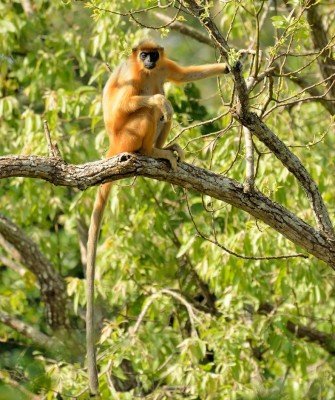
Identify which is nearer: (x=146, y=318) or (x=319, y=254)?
(x=319, y=254)

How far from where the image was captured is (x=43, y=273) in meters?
9.39

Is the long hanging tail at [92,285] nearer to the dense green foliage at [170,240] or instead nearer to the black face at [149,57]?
the dense green foliage at [170,240]

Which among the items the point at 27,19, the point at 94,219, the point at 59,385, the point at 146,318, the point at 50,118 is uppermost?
the point at 27,19

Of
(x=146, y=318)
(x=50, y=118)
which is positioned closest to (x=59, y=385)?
(x=146, y=318)

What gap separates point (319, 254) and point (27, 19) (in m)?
5.98

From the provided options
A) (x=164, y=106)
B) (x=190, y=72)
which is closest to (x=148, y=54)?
(x=190, y=72)

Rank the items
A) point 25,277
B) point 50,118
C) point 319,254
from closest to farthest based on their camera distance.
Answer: point 319,254 < point 50,118 < point 25,277

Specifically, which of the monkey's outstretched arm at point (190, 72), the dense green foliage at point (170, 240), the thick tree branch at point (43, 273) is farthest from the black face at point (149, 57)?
the thick tree branch at point (43, 273)

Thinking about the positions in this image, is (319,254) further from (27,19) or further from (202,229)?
(27,19)

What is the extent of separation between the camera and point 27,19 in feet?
33.0

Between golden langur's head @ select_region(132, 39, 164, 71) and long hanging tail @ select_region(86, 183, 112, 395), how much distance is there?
1.02 meters

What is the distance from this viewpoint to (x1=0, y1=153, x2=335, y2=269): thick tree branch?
455 cm

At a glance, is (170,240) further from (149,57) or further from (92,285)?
(92,285)

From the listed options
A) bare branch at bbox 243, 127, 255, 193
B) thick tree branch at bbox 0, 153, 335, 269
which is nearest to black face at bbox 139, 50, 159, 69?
bare branch at bbox 243, 127, 255, 193
